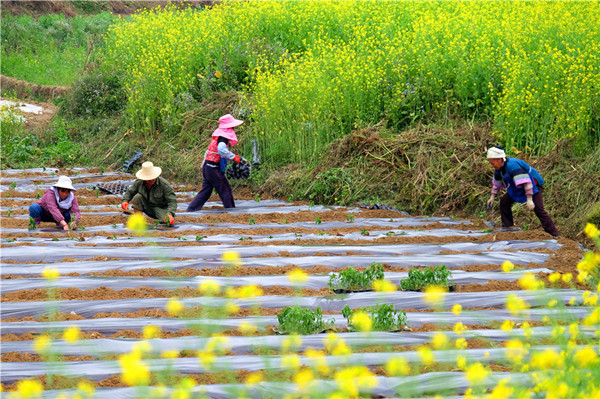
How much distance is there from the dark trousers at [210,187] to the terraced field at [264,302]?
27cm

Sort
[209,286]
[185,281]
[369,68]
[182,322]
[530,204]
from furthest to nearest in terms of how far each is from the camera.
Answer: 1. [369,68]
2. [530,204]
3. [185,281]
4. [182,322]
5. [209,286]

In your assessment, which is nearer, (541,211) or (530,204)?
(530,204)

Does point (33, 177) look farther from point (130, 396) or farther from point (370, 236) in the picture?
point (130, 396)

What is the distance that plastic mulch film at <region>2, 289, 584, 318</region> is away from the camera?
4.47 metres

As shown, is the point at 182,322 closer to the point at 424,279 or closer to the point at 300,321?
the point at 300,321

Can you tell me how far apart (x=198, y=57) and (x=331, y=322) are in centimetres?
1036

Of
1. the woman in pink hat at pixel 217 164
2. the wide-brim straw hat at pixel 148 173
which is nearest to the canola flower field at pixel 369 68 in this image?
the woman in pink hat at pixel 217 164

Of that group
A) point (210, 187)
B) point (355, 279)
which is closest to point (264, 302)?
point (355, 279)

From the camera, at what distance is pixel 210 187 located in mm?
8859

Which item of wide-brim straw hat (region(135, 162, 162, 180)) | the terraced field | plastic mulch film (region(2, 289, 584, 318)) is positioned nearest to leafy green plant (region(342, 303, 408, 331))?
the terraced field

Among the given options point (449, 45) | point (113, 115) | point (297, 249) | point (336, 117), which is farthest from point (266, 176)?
point (113, 115)

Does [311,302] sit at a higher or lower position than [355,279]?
lower

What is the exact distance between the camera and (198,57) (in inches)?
528

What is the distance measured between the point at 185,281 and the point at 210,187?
3.96m
